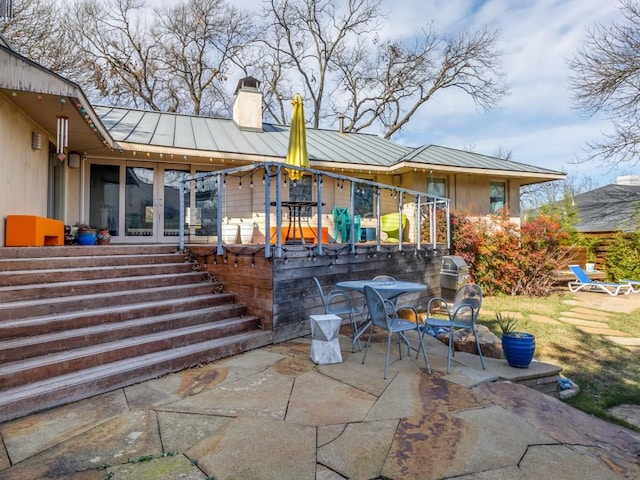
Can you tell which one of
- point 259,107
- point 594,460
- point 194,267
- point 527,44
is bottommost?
point 594,460

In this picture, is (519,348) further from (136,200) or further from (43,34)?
(43,34)

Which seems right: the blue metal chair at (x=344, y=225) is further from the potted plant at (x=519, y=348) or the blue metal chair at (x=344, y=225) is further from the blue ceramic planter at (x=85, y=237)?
the blue ceramic planter at (x=85, y=237)

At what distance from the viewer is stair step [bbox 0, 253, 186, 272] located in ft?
14.2

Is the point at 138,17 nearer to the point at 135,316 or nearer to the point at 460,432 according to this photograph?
the point at 135,316

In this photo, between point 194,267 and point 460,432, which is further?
point 194,267

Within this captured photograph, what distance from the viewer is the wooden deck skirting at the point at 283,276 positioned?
4559 mm

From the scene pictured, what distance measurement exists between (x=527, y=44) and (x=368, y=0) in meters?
9.89

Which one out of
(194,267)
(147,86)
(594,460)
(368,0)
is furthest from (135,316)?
(368,0)

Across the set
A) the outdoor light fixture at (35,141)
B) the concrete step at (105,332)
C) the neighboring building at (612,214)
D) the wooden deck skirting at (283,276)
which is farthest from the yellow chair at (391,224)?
the neighboring building at (612,214)

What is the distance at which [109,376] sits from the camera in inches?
123

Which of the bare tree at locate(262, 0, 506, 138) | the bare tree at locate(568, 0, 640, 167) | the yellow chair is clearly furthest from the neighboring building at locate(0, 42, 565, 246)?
the bare tree at locate(262, 0, 506, 138)

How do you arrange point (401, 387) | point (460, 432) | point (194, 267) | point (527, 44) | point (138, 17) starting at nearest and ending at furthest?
1. point (460, 432)
2. point (401, 387)
3. point (194, 267)
4. point (527, 44)
5. point (138, 17)

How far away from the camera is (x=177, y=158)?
8.64 meters

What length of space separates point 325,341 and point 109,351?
2024 mm
